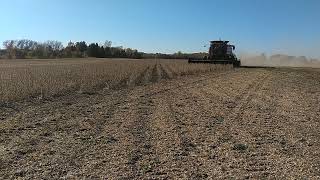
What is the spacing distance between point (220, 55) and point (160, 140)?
42.1 metres

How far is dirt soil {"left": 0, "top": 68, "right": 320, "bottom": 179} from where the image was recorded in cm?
662

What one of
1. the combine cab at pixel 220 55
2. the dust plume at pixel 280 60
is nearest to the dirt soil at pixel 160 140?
the combine cab at pixel 220 55

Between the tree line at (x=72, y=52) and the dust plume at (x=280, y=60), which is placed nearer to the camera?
the dust plume at (x=280, y=60)

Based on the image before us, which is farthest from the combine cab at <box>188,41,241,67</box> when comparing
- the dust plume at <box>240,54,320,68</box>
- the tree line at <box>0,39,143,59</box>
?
the tree line at <box>0,39,143,59</box>

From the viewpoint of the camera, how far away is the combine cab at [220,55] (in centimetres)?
4734

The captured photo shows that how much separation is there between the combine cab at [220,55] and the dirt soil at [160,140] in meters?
32.6

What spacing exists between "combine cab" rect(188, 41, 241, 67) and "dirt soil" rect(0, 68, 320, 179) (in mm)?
32583

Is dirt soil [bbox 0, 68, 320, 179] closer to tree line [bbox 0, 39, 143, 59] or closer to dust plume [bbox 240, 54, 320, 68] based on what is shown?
dust plume [bbox 240, 54, 320, 68]

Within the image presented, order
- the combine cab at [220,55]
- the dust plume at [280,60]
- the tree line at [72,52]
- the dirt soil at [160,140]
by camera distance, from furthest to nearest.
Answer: the tree line at [72,52], the dust plume at [280,60], the combine cab at [220,55], the dirt soil at [160,140]

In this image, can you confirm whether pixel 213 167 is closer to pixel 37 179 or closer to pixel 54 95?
pixel 37 179

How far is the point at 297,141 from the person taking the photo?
8.62 meters

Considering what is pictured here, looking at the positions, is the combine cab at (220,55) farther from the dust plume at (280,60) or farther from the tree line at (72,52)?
the tree line at (72,52)

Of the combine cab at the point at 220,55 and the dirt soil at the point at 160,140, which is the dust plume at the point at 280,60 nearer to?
the combine cab at the point at 220,55

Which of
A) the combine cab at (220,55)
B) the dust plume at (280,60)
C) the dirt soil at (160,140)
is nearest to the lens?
the dirt soil at (160,140)
